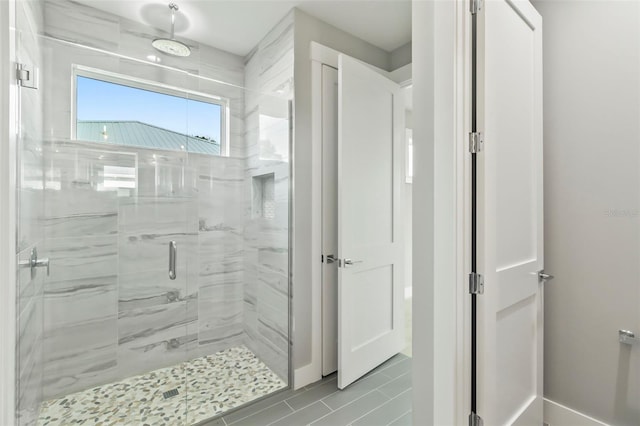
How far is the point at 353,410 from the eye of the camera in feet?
6.04

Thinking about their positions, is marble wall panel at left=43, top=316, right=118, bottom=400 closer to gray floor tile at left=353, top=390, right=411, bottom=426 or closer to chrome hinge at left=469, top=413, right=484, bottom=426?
gray floor tile at left=353, top=390, right=411, bottom=426

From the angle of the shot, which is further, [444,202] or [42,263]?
[42,263]

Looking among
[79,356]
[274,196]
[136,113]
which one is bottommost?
[79,356]

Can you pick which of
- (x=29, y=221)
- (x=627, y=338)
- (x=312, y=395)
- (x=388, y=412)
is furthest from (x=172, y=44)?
(x=627, y=338)

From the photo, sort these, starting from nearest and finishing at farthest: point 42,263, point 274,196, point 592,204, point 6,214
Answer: point 6,214 < point 592,204 < point 42,263 < point 274,196

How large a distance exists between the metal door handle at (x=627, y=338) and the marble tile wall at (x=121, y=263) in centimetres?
259

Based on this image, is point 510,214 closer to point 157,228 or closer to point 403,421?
point 403,421

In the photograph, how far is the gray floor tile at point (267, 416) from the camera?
5.75 feet

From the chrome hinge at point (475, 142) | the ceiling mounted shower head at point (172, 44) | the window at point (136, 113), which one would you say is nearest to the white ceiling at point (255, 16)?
the ceiling mounted shower head at point (172, 44)

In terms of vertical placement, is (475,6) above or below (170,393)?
above

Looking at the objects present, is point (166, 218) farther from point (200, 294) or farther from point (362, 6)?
point (362, 6)

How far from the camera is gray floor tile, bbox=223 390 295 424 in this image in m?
1.81

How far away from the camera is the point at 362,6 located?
2105 millimetres

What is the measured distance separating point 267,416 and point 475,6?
2334 millimetres
